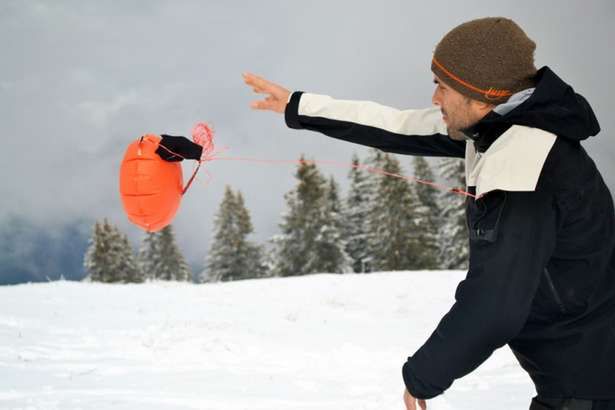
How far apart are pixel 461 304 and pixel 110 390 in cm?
408

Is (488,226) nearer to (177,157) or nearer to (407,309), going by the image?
(177,157)

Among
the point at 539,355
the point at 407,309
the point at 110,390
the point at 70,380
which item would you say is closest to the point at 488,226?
the point at 539,355

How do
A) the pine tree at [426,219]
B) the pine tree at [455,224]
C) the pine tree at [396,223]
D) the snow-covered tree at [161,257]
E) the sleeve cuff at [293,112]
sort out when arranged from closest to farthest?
1. the sleeve cuff at [293,112]
2. the pine tree at [455,224]
3. the pine tree at [396,223]
4. the pine tree at [426,219]
5. the snow-covered tree at [161,257]

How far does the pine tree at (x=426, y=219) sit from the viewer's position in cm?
3409

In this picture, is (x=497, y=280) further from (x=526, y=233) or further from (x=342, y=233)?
(x=342, y=233)

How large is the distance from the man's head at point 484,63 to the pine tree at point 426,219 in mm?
32640

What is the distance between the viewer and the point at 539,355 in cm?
199

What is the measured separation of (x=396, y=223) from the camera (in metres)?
33.7

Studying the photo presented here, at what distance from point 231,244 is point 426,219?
1427 centimetres

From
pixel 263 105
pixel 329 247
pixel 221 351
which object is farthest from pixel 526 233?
pixel 329 247

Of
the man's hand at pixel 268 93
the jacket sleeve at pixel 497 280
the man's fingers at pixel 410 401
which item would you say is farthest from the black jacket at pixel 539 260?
the man's hand at pixel 268 93

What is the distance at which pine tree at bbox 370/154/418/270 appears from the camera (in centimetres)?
3369

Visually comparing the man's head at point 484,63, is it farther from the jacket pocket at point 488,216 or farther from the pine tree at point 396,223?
the pine tree at point 396,223

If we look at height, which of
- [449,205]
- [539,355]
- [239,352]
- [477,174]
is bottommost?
[449,205]
